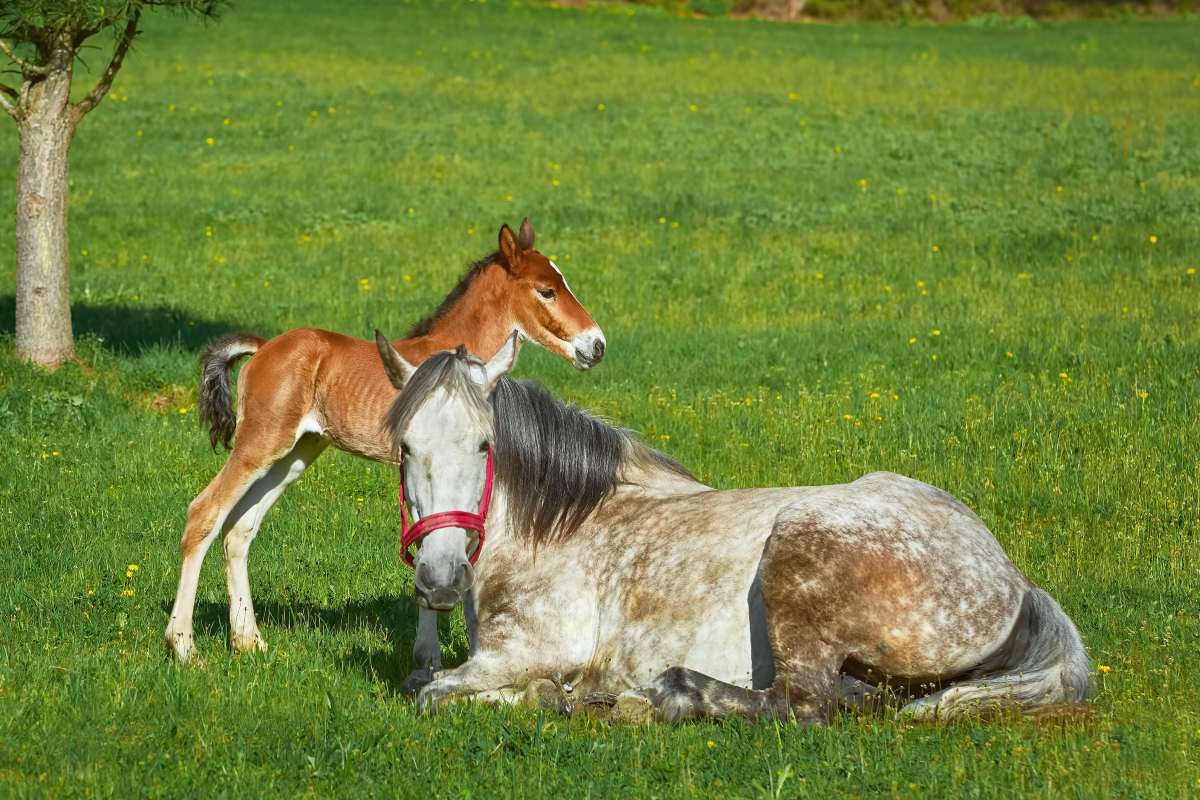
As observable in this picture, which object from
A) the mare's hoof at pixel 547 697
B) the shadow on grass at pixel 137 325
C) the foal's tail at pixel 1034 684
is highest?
the foal's tail at pixel 1034 684

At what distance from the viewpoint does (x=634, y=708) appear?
5.21 m

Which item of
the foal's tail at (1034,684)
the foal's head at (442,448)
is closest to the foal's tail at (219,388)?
the foal's head at (442,448)

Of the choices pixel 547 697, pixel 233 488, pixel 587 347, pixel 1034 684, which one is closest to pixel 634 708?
pixel 547 697

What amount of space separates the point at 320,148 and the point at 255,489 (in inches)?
740

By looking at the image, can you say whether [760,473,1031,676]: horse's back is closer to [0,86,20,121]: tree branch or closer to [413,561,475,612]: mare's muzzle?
[413,561,475,612]: mare's muzzle

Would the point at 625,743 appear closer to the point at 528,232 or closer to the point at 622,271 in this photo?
the point at 528,232

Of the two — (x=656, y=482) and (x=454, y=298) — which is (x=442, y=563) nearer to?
(x=656, y=482)

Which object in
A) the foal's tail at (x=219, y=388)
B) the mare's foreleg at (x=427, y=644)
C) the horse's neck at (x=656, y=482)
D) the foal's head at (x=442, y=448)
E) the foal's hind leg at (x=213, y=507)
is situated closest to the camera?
the foal's head at (x=442, y=448)

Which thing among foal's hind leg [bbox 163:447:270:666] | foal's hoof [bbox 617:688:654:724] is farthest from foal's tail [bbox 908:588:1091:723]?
foal's hind leg [bbox 163:447:270:666]

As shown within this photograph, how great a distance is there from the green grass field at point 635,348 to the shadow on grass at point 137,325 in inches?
3.6

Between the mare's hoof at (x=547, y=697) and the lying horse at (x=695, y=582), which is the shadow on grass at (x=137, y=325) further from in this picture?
the mare's hoof at (x=547, y=697)

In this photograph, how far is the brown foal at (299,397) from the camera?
6.79 meters

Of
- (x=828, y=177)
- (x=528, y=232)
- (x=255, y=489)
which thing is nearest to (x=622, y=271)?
(x=828, y=177)

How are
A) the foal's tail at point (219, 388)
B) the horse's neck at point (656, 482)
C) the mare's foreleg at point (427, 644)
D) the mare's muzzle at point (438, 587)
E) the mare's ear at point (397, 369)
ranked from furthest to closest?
the foal's tail at point (219, 388) < the mare's foreleg at point (427, 644) < the horse's neck at point (656, 482) < the mare's ear at point (397, 369) < the mare's muzzle at point (438, 587)
